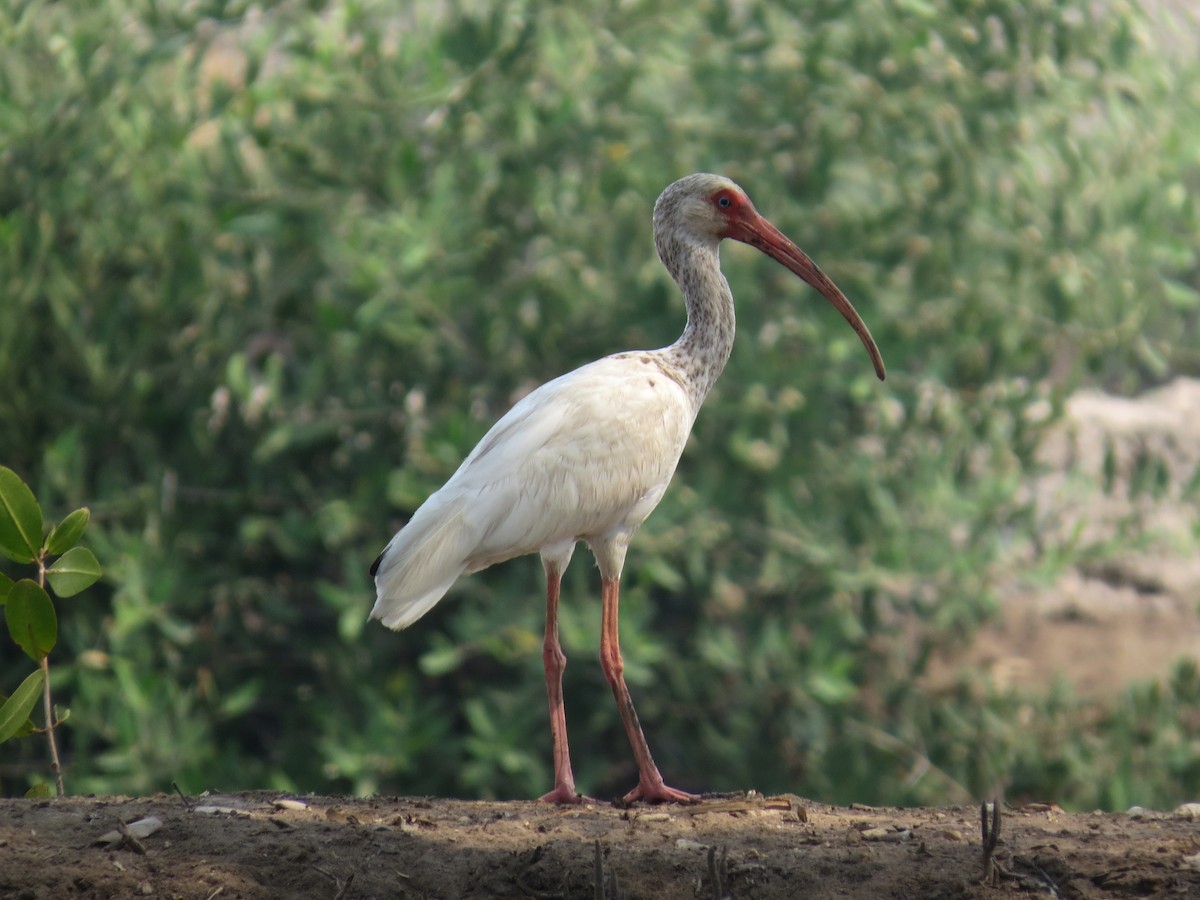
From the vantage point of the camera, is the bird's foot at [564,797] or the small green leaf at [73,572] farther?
the bird's foot at [564,797]

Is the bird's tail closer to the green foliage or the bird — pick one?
the bird

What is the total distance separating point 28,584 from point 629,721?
2.06 meters

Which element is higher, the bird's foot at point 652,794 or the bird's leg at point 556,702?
the bird's leg at point 556,702

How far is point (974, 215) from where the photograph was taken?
9.61 metres

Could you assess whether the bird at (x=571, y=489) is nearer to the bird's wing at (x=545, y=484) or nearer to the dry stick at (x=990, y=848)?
the bird's wing at (x=545, y=484)

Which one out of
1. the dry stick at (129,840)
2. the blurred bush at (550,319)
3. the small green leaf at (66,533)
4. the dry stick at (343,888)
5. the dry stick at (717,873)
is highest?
the small green leaf at (66,533)

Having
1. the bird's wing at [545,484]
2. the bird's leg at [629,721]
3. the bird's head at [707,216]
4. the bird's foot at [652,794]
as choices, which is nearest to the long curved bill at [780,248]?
the bird's head at [707,216]

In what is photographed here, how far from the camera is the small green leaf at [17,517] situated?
4613 millimetres

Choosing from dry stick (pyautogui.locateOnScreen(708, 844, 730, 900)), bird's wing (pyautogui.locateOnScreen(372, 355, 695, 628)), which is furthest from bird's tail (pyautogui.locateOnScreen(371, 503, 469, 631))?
dry stick (pyautogui.locateOnScreen(708, 844, 730, 900))

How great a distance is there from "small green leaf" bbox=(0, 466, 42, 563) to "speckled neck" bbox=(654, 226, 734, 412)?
2.34 m

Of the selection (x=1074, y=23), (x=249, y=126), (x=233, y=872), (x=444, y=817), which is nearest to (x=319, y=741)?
(x=249, y=126)

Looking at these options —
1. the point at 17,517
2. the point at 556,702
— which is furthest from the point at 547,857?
the point at 17,517

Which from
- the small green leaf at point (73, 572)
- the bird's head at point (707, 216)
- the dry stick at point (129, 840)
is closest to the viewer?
the dry stick at point (129, 840)

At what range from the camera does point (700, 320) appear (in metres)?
6.02
